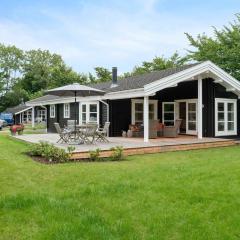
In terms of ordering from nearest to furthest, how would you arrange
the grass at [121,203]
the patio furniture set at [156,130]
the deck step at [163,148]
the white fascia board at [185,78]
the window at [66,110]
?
the grass at [121,203] → the deck step at [163,148] → the white fascia board at [185,78] → the patio furniture set at [156,130] → the window at [66,110]

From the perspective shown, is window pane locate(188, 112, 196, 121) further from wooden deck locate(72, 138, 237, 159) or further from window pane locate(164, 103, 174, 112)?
wooden deck locate(72, 138, 237, 159)

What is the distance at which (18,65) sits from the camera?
227 ft

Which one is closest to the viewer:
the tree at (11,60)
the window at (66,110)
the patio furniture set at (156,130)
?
the patio furniture set at (156,130)

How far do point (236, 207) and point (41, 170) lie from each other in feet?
16.3

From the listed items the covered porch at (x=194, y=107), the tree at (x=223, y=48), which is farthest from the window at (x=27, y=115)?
the covered porch at (x=194, y=107)

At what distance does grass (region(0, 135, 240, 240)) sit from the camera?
4742mm

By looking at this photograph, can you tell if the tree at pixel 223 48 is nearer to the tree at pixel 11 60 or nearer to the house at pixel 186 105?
the house at pixel 186 105

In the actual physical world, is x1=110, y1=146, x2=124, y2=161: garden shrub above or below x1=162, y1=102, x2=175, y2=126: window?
below

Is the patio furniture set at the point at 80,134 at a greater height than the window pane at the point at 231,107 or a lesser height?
lesser

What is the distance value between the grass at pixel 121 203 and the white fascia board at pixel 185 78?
677 centimetres

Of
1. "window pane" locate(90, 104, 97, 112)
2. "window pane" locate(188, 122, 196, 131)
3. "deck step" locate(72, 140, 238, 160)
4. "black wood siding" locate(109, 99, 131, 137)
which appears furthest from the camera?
"window pane" locate(90, 104, 97, 112)

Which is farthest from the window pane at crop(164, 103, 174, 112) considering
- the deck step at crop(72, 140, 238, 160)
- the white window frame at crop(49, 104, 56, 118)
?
the white window frame at crop(49, 104, 56, 118)

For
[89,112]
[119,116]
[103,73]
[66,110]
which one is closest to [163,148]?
[119,116]

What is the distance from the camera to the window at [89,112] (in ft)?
67.1
